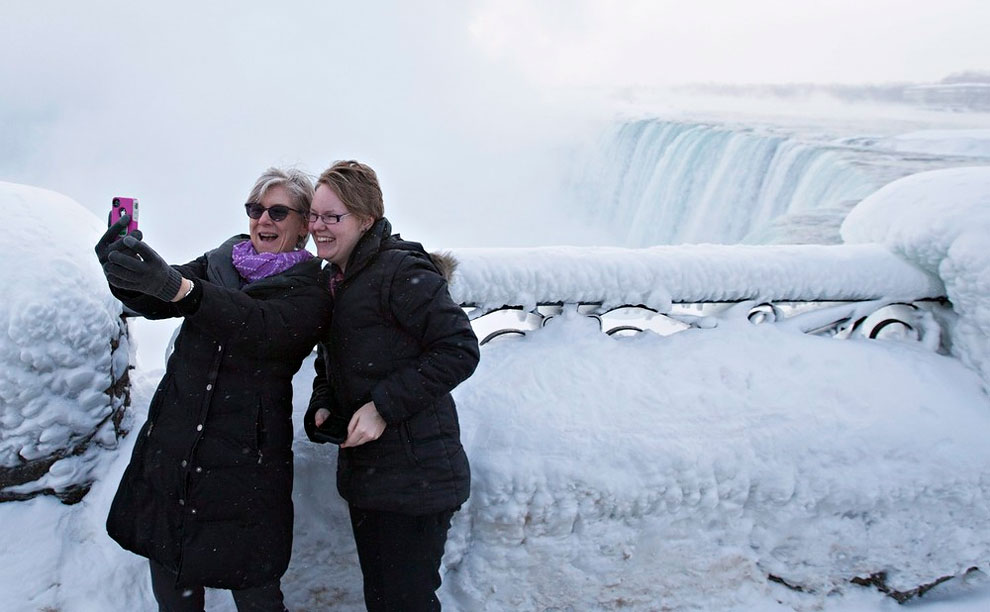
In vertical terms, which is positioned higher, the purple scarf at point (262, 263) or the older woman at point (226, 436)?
the purple scarf at point (262, 263)

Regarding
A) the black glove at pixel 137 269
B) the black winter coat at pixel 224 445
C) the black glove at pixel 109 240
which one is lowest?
the black winter coat at pixel 224 445

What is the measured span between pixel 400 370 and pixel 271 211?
553 millimetres

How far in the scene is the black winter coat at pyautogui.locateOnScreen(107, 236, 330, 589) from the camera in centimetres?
158

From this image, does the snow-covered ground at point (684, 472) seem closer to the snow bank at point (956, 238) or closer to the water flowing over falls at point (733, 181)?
the snow bank at point (956, 238)

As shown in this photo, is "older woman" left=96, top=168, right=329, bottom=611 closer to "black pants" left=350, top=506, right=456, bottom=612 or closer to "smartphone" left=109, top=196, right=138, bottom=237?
"black pants" left=350, top=506, right=456, bottom=612

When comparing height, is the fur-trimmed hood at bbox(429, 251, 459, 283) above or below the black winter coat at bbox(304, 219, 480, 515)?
above

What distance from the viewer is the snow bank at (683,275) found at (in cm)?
214

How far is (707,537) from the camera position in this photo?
209 cm

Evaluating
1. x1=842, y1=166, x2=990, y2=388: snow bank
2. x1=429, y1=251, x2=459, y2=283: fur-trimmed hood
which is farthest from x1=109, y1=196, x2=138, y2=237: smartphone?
x1=842, y1=166, x2=990, y2=388: snow bank

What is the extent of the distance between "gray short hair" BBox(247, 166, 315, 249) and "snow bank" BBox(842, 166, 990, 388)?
6.90 ft

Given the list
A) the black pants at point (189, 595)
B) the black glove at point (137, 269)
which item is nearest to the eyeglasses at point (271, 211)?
the black glove at point (137, 269)

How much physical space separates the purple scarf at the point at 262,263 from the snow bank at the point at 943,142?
395 inches

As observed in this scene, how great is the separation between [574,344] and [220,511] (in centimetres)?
117

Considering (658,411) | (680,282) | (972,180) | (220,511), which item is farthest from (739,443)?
(220,511)
